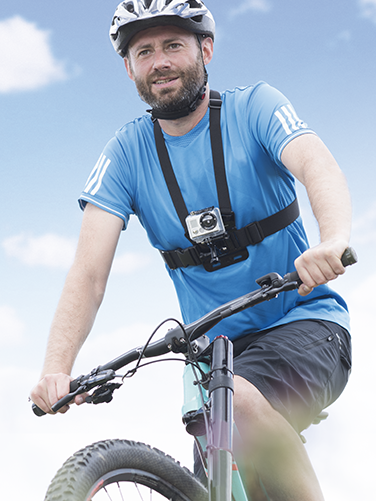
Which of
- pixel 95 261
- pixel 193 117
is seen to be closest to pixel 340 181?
pixel 193 117

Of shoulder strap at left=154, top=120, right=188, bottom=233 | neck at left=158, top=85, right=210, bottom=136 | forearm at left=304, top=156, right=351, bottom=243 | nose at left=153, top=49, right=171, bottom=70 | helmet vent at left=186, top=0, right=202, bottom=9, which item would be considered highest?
helmet vent at left=186, top=0, right=202, bottom=9

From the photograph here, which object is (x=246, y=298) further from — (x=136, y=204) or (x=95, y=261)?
(x=136, y=204)

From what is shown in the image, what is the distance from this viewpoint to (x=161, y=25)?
10.2 ft

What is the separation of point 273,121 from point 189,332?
4.60 ft

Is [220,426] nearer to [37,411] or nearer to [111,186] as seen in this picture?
[37,411]

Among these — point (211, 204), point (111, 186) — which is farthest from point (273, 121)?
point (111, 186)

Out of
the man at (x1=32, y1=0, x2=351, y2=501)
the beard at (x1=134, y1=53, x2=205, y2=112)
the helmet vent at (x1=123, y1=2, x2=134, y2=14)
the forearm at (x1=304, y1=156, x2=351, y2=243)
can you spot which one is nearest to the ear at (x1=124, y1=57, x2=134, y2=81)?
the man at (x1=32, y1=0, x2=351, y2=501)

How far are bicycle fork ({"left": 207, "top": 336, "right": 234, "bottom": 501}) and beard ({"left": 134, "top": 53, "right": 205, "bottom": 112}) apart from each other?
66.7 inches

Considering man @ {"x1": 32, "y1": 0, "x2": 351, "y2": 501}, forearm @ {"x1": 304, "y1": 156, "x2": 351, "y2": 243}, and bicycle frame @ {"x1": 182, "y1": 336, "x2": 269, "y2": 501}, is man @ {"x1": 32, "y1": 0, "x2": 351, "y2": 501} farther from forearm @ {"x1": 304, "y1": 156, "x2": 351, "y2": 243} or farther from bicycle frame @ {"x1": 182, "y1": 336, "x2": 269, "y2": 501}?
bicycle frame @ {"x1": 182, "y1": 336, "x2": 269, "y2": 501}

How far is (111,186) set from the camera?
3234 mm

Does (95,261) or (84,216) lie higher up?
(84,216)

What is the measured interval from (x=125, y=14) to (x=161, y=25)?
21 cm

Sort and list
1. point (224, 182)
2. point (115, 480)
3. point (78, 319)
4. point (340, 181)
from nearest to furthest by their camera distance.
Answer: point (115, 480) → point (340, 181) → point (78, 319) → point (224, 182)

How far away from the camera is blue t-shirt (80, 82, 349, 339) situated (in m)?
2.88
